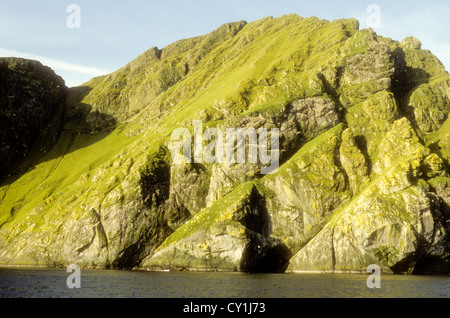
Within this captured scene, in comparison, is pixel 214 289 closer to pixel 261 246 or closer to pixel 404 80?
pixel 261 246

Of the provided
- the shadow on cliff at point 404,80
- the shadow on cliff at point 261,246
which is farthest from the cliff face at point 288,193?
the shadow on cliff at point 404,80

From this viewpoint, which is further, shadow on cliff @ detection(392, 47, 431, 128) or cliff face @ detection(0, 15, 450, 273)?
shadow on cliff @ detection(392, 47, 431, 128)

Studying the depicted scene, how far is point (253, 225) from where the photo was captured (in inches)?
4063

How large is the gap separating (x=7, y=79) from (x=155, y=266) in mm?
150377

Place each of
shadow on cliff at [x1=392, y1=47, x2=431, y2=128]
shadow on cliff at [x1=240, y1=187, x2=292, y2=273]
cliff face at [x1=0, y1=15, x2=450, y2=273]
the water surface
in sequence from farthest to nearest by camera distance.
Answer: shadow on cliff at [x1=392, y1=47, x2=431, y2=128] < shadow on cliff at [x1=240, y1=187, x2=292, y2=273] < cliff face at [x1=0, y1=15, x2=450, y2=273] < the water surface

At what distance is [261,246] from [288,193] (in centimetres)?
1773

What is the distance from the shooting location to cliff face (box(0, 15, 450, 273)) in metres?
92.3

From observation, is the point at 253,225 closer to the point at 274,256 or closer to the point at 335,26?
the point at 274,256

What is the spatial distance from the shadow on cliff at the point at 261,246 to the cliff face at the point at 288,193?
1.21 feet

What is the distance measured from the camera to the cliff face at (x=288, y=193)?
92312mm

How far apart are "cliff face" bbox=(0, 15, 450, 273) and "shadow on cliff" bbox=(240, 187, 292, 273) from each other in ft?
1.21

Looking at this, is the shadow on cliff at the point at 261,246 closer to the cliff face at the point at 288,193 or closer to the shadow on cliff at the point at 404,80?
the cliff face at the point at 288,193

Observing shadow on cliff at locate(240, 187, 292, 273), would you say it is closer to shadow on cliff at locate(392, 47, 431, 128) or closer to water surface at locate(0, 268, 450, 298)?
water surface at locate(0, 268, 450, 298)

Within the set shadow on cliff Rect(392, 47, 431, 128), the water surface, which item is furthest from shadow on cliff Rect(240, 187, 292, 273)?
shadow on cliff Rect(392, 47, 431, 128)
